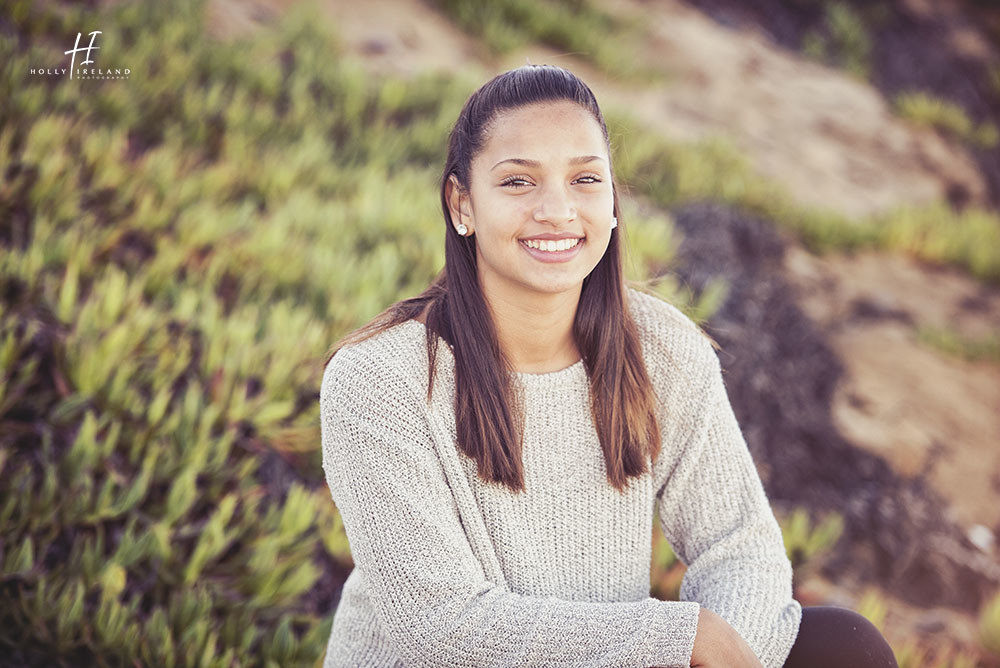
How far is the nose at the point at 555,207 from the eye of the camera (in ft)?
6.22

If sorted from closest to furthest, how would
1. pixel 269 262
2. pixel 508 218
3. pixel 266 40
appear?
pixel 508 218
pixel 269 262
pixel 266 40

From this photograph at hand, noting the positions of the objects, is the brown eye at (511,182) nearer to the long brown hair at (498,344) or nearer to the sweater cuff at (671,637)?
the long brown hair at (498,344)

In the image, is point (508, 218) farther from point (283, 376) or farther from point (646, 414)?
point (283, 376)

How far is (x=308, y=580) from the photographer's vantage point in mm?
2613

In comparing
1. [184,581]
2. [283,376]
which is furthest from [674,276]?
[184,581]

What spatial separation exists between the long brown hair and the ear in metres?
0.01

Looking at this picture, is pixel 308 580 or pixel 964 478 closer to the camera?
pixel 308 580

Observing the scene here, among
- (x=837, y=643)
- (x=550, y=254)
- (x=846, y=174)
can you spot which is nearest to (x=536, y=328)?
(x=550, y=254)

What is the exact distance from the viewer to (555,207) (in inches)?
74.9

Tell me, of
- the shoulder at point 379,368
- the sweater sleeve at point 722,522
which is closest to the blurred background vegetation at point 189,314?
the sweater sleeve at point 722,522

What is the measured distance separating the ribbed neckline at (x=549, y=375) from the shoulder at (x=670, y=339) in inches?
8.2

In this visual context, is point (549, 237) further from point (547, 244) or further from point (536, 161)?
point (536, 161)

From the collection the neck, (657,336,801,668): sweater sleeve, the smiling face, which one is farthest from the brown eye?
(657,336,801,668): sweater sleeve

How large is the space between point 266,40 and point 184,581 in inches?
210
